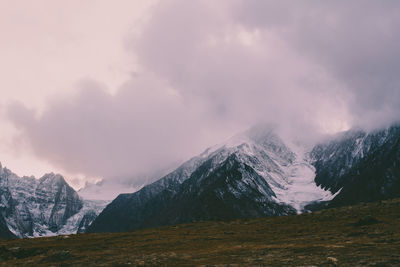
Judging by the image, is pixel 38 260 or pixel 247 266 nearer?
pixel 247 266

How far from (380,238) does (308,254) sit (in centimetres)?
1362

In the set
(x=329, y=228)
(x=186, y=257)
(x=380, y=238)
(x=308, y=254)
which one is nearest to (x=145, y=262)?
(x=186, y=257)

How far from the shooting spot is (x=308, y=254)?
129ft

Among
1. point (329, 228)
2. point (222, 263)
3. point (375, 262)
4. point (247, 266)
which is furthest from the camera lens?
point (329, 228)

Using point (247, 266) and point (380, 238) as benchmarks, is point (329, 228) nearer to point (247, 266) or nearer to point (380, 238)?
point (380, 238)

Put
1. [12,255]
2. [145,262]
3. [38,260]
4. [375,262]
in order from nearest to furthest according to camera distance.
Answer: [375,262]
[145,262]
[38,260]
[12,255]

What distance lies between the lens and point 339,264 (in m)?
32.7

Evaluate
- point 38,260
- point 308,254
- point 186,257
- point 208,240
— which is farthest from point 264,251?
point 38,260

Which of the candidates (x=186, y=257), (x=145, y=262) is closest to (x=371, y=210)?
(x=186, y=257)

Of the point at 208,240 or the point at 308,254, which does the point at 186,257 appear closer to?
the point at 308,254

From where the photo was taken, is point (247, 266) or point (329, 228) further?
point (329, 228)

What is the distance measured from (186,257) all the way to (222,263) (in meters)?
8.91

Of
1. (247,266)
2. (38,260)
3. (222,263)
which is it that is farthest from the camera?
(38,260)

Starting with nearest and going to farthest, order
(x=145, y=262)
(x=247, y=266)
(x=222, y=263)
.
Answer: (x=247, y=266), (x=222, y=263), (x=145, y=262)
